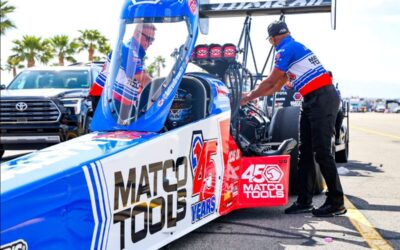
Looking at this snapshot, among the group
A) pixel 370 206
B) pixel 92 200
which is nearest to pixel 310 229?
pixel 370 206

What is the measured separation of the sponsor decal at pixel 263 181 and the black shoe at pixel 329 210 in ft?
1.51

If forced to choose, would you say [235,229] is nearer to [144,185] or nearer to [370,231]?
[370,231]

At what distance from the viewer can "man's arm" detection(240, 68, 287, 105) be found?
5.86m

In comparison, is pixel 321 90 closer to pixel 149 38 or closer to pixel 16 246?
pixel 149 38

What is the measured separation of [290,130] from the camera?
22.1 ft

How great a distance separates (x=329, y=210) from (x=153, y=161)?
8.64ft

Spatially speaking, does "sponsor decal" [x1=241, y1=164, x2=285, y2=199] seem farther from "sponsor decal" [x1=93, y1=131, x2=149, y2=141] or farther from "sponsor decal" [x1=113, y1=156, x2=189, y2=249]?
"sponsor decal" [x1=93, y1=131, x2=149, y2=141]

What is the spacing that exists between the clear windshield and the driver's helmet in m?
0.44

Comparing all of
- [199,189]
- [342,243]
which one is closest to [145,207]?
[199,189]

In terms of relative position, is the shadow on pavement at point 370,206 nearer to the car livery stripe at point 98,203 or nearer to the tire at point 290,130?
the tire at point 290,130

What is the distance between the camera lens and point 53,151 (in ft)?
12.0

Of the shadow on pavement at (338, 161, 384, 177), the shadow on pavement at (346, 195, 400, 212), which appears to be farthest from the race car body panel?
the shadow on pavement at (338, 161, 384, 177)

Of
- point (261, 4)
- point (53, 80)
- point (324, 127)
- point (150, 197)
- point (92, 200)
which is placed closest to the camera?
point (92, 200)

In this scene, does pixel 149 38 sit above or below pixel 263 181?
above
